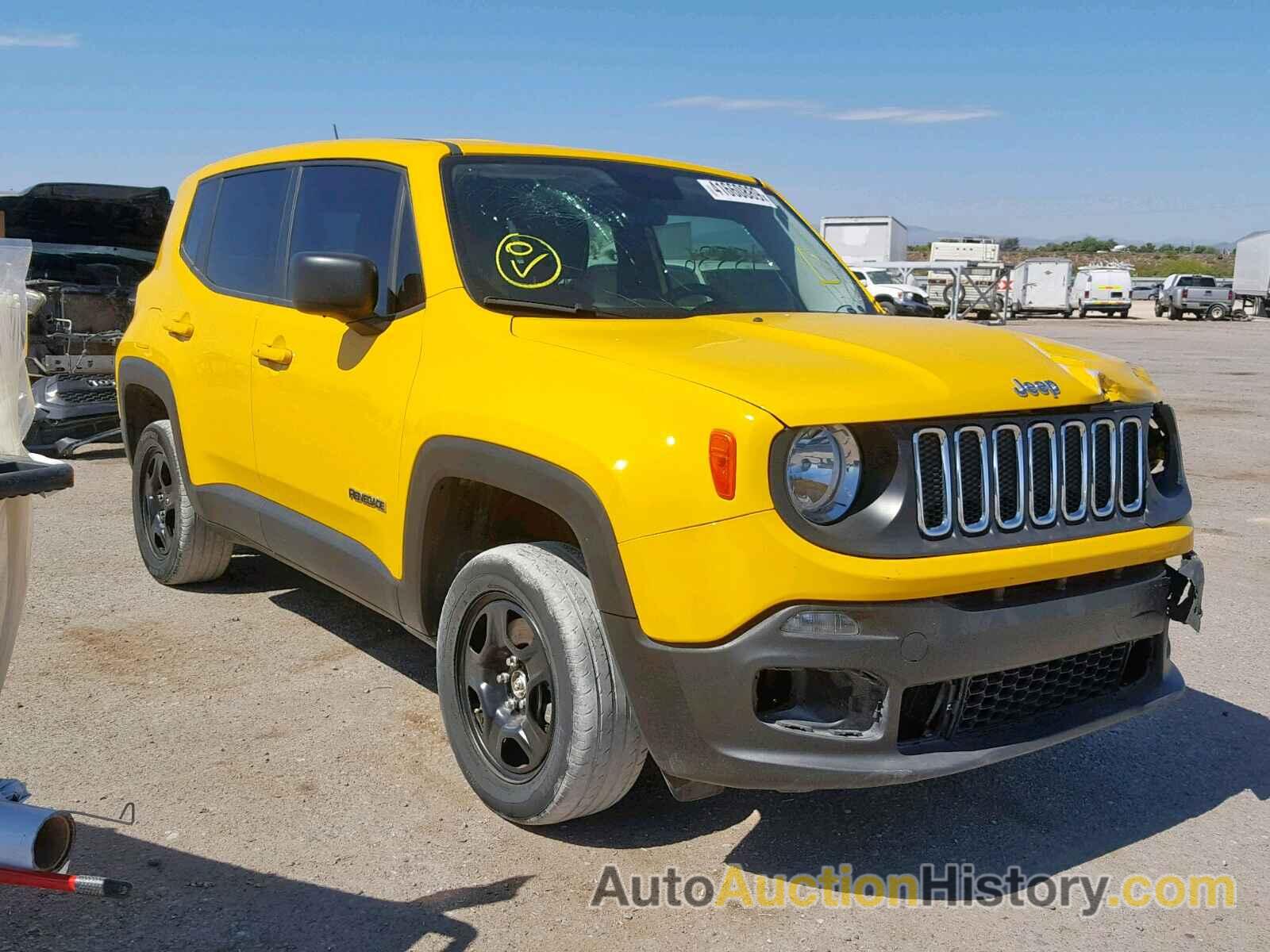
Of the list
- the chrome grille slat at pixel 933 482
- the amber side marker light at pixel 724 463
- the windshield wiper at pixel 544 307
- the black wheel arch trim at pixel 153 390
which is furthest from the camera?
the black wheel arch trim at pixel 153 390

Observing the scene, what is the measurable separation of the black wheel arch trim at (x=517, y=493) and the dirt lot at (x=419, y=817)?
680 millimetres

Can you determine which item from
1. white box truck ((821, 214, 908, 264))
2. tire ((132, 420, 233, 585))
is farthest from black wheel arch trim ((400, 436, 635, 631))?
white box truck ((821, 214, 908, 264))

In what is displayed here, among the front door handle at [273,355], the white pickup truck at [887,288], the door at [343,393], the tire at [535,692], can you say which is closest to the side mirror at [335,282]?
the door at [343,393]

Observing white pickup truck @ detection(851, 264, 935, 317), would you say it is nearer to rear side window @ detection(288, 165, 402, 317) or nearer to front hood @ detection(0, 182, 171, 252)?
front hood @ detection(0, 182, 171, 252)

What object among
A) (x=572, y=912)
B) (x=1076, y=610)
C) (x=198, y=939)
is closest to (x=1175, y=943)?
(x=1076, y=610)

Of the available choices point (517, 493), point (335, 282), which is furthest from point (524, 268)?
point (517, 493)

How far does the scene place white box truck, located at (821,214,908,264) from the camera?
44.5m

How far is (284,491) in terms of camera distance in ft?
14.6

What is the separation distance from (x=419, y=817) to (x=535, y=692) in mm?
551

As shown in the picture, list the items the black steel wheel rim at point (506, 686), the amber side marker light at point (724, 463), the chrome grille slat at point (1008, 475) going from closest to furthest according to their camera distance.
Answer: the amber side marker light at point (724, 463) → the chrome grille slat at point (1008, 475) → the black steel wheel rim at point (506, 686)

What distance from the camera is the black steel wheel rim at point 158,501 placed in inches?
221

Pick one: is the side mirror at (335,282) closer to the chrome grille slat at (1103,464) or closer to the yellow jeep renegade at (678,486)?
the yellow jeep renegade at (678,486)

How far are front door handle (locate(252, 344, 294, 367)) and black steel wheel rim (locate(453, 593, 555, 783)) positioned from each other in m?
1.37

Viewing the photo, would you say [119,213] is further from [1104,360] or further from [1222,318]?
[1222,318]
